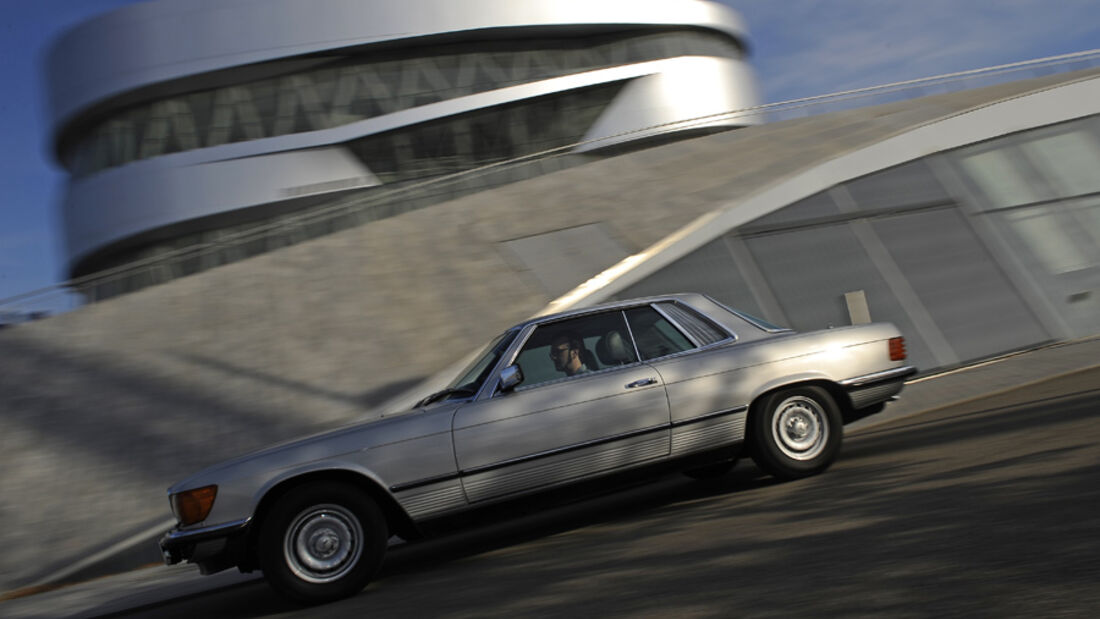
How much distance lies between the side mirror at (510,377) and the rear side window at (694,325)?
1.41m

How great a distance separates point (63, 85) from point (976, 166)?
124 ft

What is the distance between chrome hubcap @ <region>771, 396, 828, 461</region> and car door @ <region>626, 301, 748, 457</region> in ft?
1.06

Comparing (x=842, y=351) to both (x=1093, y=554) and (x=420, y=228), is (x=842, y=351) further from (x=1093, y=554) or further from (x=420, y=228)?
(x=420, y=228)

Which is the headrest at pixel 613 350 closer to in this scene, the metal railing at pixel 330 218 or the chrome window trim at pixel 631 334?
the chrome window trim at pixel 631 334

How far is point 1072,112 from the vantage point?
15.8m

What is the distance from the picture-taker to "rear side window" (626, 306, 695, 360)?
647 cm

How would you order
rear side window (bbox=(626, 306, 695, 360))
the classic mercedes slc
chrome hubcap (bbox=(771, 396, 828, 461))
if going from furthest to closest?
chrome hubcap (bbox=(771, 396, 828, 461)) < rear side window (bbox=(626, 306, 695, 360)) < the classic mercedes slc

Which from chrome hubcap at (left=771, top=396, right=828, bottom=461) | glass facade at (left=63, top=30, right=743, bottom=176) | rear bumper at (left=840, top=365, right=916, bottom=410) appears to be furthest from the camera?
glass facade at (left=63, top=30, right=743, bottom=176)

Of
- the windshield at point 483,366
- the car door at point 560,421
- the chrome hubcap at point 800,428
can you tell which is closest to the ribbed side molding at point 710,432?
the car door at point 560,421

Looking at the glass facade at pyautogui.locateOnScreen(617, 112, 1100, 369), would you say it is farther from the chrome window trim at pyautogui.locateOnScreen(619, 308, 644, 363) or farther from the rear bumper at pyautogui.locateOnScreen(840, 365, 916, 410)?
Answer: the chrome window trim at pyautogui.locateOnScreen(619, 308, 644, 363)

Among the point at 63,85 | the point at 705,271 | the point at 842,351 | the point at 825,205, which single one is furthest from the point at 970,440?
the point at 63,85

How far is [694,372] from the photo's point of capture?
6.34m

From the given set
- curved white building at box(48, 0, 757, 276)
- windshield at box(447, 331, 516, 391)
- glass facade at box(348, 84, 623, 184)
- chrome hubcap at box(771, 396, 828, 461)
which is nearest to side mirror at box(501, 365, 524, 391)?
windshield at box(447, 331, 516, 391)

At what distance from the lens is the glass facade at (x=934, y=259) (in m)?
12.7
